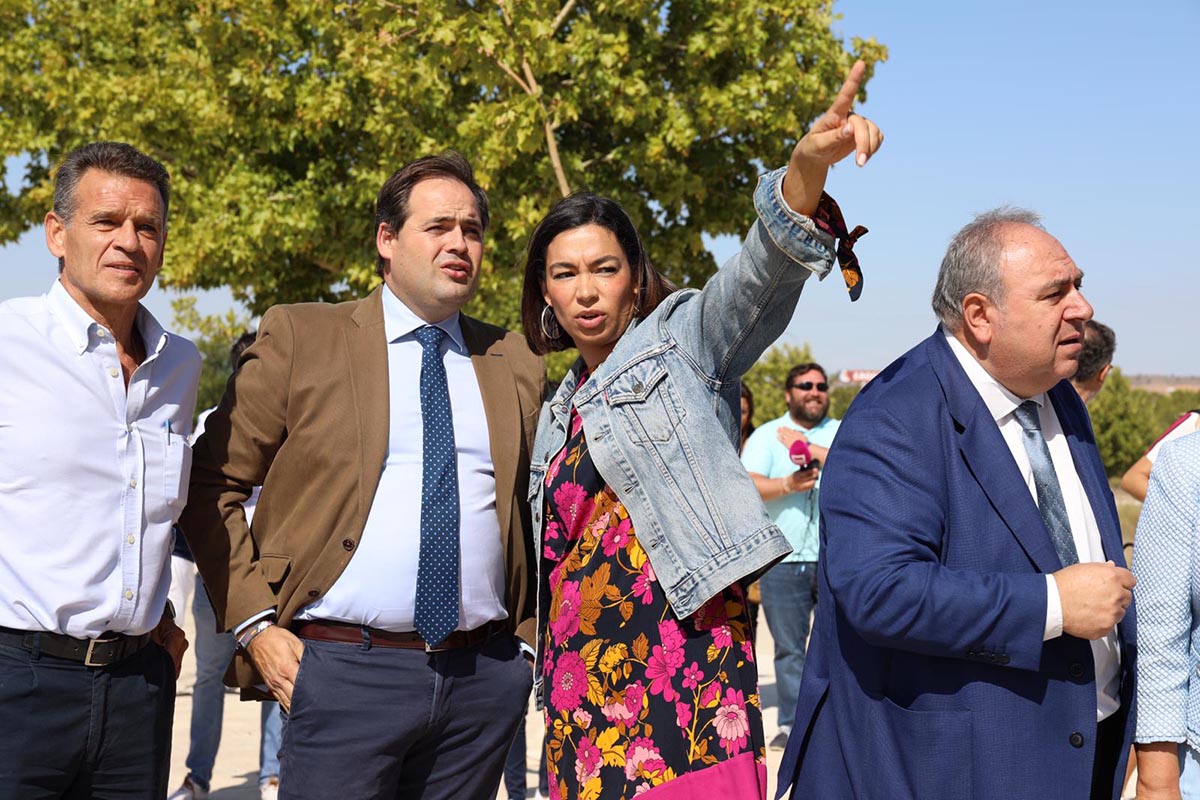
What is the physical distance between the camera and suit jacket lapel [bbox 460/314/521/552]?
347cm

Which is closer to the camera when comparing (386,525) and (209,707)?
(386,525)

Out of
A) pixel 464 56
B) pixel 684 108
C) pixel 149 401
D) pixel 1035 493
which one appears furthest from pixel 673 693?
pixel 684 108

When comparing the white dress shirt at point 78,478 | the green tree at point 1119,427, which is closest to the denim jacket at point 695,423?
the white dress shirt at point 78,478

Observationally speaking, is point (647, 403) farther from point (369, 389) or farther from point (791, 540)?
point (791, 540)

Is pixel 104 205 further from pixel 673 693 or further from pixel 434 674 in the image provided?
pixel 673 693

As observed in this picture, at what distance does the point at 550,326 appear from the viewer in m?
3.63

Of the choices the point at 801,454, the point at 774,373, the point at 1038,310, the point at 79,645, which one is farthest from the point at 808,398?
the point at 774,373

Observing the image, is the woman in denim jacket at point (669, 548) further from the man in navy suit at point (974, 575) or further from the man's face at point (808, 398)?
the man's face at point (808, 398)

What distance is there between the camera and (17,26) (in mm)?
15844

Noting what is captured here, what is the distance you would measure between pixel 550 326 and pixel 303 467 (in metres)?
0.83

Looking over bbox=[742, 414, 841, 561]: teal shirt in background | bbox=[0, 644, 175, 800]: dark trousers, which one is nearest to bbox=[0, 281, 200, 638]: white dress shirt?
bbox=[0, 644, 175, 800]: dark trousers

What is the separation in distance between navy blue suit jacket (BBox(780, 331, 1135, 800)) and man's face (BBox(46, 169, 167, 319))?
1826 mm

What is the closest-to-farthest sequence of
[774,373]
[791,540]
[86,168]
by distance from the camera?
[86,168], [791,540], [774,373]

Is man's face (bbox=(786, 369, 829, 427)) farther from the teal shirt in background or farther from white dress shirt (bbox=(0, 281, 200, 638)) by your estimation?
white dress shirt (bbox=(0, 281, 200, 638))
